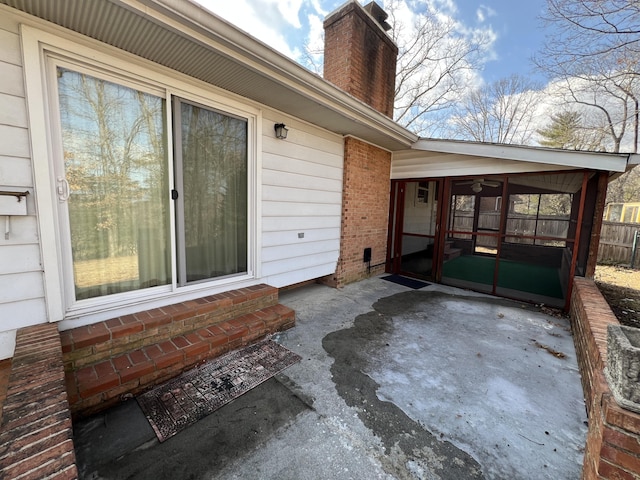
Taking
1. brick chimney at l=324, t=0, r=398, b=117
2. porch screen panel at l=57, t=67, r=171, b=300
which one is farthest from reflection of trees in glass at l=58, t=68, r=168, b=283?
brick chimney at l=324, t=0, r=398, b=117

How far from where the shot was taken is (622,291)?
4.92 m

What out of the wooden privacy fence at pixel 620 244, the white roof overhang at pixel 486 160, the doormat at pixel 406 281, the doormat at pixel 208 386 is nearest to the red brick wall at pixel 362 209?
the doormat at pixel 406 281

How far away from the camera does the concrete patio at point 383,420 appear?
5.09 feet

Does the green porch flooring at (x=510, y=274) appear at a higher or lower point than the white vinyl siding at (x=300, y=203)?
lower

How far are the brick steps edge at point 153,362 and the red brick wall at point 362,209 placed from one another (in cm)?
237

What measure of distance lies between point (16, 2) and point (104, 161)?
3.41 feet

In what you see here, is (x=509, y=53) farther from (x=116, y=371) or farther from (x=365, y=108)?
(x=116, y=371)

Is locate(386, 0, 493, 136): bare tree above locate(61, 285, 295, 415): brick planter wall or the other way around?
above

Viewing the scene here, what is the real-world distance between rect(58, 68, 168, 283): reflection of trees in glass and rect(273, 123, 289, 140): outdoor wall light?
1323 mm

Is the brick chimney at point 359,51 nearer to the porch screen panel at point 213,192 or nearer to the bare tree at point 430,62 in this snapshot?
the porch screen panel at point 213,192

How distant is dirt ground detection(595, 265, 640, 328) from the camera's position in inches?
143

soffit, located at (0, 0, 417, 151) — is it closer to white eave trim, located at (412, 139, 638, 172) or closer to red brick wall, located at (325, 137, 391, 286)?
red brick wall, located at (325, 137, 391, 286)

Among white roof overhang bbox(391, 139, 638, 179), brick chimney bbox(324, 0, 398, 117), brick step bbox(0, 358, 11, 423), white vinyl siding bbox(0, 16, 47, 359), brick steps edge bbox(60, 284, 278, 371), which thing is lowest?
brick step bbox(0, 358, 11, 423)

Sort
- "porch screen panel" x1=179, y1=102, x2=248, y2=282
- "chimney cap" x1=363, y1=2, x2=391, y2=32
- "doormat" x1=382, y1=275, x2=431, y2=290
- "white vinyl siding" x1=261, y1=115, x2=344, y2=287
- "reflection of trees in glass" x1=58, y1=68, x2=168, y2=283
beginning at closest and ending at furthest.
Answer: "reflection of trees in glass" x1=58, y1=68, x2=168, y2=283
"porch screen panel" x1=179, y1=102, x2=248, y2=282
"white vinyl siding" x1=261, y1=115, x2=344, y2=287
"doormat" x1=382, y1=275, x2=431, y2=290
"chimney cap" x1=363, y1=2, x2=391, y2=32
